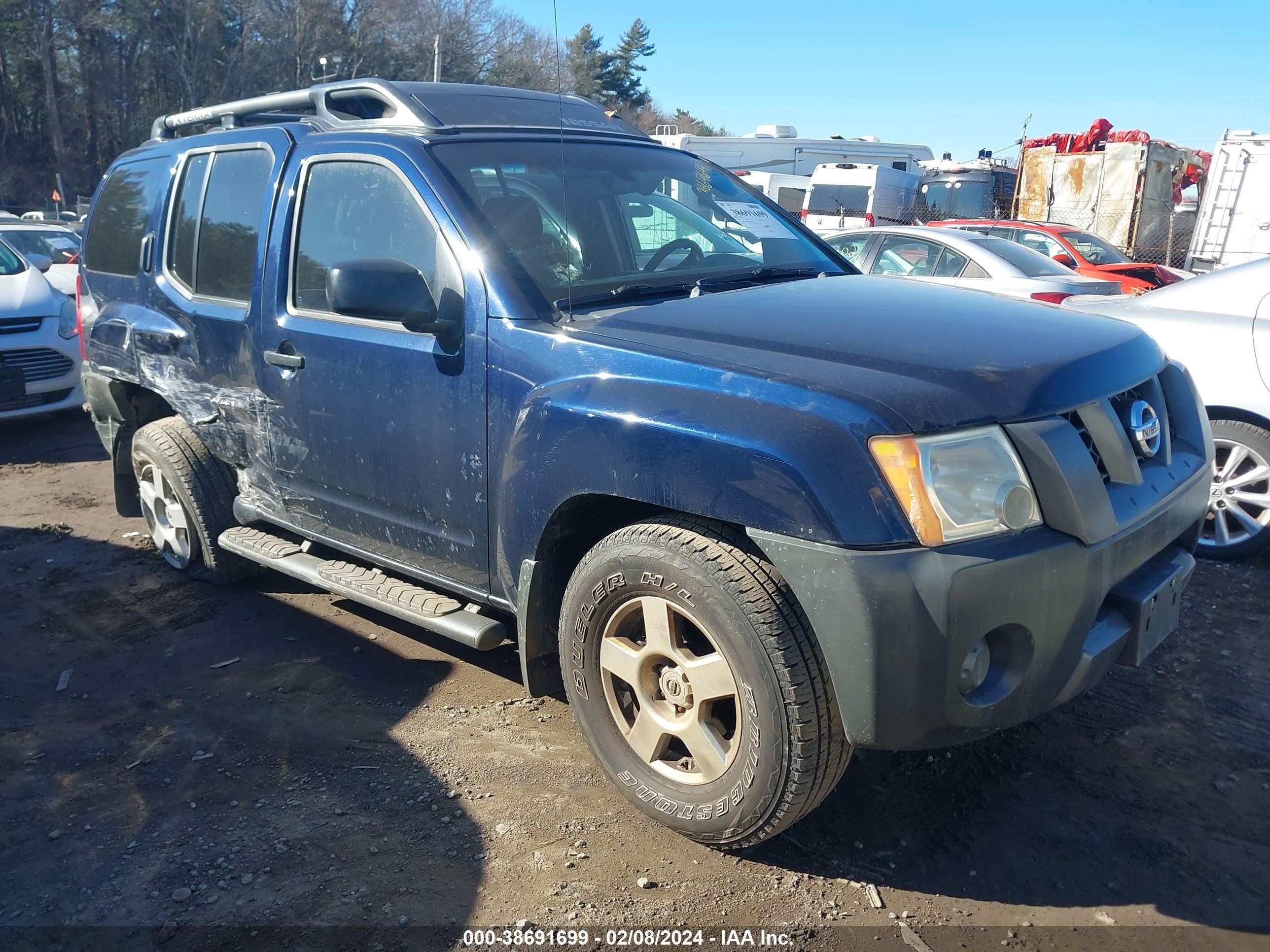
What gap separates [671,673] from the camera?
2588mm

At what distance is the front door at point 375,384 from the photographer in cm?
299

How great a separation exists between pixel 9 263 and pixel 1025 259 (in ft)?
29.7

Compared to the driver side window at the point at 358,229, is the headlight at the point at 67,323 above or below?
below

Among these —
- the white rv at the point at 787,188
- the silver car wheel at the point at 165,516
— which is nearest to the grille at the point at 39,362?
the silver car wheel at the point at 165,516

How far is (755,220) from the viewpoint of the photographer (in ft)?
12.3

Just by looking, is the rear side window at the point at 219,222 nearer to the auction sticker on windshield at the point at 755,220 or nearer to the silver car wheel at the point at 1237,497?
the auction sticker on windshield at the point at 755,220

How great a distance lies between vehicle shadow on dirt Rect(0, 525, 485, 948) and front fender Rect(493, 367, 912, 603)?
3.10 ft

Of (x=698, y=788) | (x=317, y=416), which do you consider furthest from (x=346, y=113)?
(x=698, y=788)

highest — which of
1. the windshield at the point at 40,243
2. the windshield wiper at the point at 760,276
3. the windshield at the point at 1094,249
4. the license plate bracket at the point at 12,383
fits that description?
the windshield wiper at the point at 760,276

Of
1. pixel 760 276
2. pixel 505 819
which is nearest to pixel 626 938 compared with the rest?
pixel 505 819

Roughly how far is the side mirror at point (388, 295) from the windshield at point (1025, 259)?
6792 mm

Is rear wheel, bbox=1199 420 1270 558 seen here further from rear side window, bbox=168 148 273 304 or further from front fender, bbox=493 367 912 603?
rear side window, bbox=168 148 273 304

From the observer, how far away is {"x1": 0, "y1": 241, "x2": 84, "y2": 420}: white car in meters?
7.54

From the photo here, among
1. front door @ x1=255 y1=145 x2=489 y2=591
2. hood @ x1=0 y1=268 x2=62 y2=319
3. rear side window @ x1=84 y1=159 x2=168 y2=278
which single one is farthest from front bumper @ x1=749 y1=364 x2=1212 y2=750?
hood @ x1=0 y1=268 x2=62 y2=319
